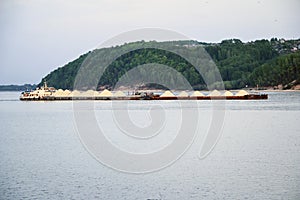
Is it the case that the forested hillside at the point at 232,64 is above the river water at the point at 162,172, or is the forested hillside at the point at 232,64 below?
above

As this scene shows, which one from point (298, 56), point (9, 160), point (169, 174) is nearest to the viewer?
point (169, 174)

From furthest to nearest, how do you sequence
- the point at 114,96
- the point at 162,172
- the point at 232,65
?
the point at 232,65
the point at 114,96
the point at 162,172

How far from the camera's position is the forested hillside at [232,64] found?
395ft

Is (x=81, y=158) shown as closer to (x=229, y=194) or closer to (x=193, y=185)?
(x=193, y=185)

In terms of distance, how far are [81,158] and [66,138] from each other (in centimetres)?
982

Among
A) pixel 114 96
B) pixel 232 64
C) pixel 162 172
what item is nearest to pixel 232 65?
pixel 232 64

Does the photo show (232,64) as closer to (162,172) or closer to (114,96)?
(114,96)

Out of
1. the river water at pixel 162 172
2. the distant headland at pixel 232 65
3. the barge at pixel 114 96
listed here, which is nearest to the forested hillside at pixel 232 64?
the distant headland at pixel 232 65

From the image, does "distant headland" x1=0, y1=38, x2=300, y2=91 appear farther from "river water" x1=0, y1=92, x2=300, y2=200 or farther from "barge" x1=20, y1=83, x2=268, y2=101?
"river water" x1=0, y1=92, x2=300, y2=200

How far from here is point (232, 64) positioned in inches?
5837

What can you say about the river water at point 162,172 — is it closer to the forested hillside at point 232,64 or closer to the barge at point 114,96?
the barge at point 114,96

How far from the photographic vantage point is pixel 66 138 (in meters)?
35.1

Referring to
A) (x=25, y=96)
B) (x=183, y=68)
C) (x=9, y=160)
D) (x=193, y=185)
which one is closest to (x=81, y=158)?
(x=9, y=160)

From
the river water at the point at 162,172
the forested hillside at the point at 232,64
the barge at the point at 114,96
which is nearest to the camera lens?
the river water at the point at 162,172
